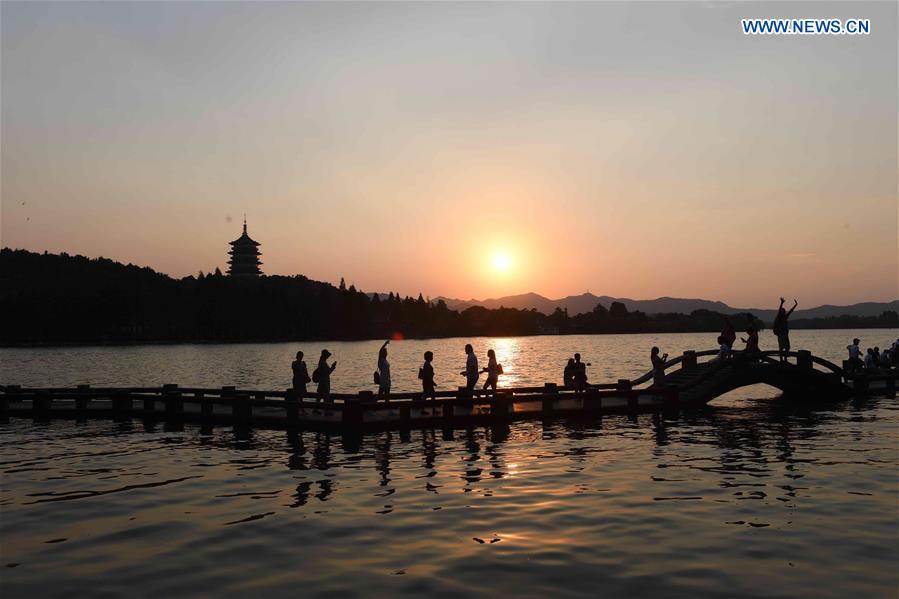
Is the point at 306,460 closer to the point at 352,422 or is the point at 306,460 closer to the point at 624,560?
the point at 352,422

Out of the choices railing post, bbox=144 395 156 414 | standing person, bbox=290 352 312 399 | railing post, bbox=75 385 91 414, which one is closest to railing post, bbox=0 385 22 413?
railing post, bbox=75 385 91 414

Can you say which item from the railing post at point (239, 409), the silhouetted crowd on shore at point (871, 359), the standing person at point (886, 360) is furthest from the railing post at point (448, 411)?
the standing person at point (886, 360)

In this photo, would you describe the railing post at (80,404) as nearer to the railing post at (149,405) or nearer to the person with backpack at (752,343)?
the railing post at (149,405)

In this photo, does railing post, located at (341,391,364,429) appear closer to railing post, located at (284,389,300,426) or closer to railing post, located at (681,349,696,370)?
railing post, located at (284,389,300,426)

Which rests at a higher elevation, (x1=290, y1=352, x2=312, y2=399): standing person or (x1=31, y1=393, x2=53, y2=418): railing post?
(x1=290, y1=352, x2=312, y2=399): standing person

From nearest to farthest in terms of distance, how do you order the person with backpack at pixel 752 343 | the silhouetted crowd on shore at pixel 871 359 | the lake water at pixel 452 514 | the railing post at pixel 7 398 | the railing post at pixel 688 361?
the lake water at pixel 452 514
the railing post at pixel 7 398
the person with backpack at pixel 752 343
the railing post at pixel 688 361
the silhouetted crowd on shore at pixel 871 359

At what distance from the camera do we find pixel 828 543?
11.2 metres

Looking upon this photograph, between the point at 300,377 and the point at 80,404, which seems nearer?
the point at 300,377

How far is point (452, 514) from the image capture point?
43.0 ft

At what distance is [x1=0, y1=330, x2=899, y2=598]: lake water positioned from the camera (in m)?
9.62

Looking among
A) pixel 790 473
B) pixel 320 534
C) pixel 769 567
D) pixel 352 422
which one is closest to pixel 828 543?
pixel 769 567

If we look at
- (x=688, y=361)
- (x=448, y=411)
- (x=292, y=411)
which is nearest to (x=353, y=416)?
(x=292, y=411)

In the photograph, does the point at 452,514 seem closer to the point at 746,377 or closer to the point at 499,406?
the point at 499,406

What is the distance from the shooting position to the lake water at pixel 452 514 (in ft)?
31.6
